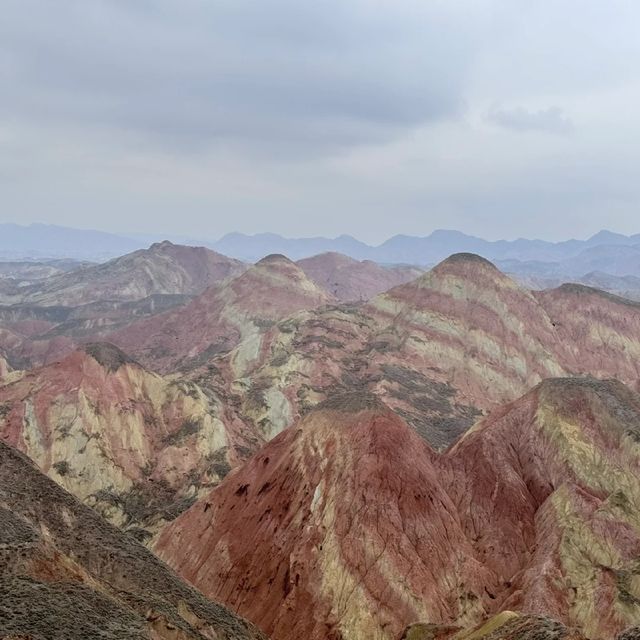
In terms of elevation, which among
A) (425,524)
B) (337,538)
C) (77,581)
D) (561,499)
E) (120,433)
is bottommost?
(120,433)

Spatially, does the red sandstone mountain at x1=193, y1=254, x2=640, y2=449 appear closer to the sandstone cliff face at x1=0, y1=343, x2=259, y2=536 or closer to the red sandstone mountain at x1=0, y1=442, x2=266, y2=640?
the sandstone cliff face at x1=0, y1=343, x2=259, y2=536

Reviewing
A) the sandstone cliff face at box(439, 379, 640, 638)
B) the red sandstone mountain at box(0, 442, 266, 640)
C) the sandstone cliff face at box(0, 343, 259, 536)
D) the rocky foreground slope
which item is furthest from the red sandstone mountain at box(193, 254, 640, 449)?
the red sandstone mountain at box(0, 442, 266, 640)

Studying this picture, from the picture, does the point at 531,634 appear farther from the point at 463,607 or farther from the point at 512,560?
the point at 512,560

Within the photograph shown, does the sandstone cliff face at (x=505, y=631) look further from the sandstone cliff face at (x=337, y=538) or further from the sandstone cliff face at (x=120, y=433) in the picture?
the sandstone cliff face at (x=120, y=433)

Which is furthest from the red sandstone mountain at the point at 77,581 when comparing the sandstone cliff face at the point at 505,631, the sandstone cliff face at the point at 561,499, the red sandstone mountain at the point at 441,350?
the red sandstone mountain at the point at 441,350

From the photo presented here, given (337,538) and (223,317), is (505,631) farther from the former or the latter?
(223,317)

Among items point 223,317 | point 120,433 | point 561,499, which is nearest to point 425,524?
point 561,499

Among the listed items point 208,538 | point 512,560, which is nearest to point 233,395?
point 208,538
